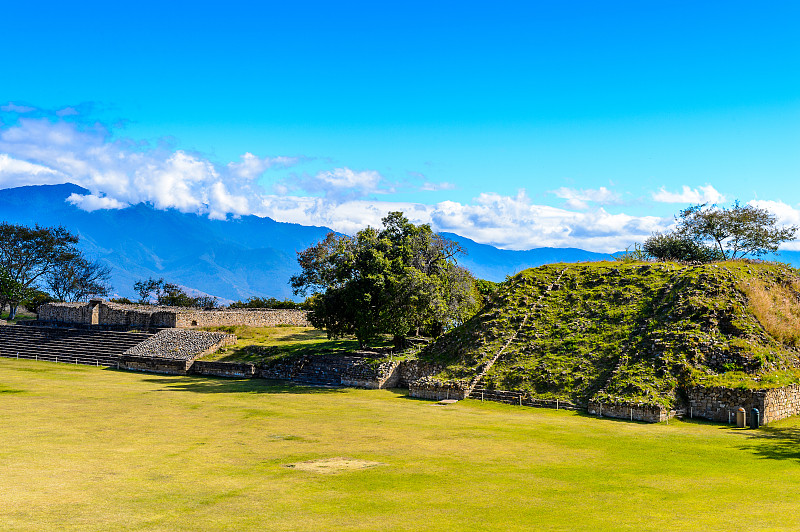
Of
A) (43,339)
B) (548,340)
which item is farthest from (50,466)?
(43,339)

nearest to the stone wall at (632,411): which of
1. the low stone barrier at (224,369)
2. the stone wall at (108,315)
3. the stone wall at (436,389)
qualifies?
the stone wall at (436,389)

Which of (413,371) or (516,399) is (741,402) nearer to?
(516,399)

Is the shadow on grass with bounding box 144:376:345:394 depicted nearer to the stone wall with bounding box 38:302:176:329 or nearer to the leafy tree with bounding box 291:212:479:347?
the leafy tree with bounding box 291:212:479:347

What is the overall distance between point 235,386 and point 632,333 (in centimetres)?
2409

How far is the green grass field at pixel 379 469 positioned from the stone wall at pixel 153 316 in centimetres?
2742

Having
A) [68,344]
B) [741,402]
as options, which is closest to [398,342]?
[741,402]

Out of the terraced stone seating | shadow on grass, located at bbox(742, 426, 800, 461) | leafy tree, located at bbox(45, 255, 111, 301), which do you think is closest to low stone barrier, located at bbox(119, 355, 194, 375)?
the terraced stone seating

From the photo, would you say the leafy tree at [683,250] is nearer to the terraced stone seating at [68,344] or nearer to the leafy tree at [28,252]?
the terraced stone seating at [68,344]

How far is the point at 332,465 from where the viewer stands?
17062mm

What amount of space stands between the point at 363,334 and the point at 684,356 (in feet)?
60.9

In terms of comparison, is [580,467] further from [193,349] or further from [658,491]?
[193,349]

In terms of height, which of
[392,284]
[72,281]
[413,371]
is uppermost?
[72,281]

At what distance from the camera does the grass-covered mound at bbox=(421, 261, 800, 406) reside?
2814 cm

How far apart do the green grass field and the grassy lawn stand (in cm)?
1496
